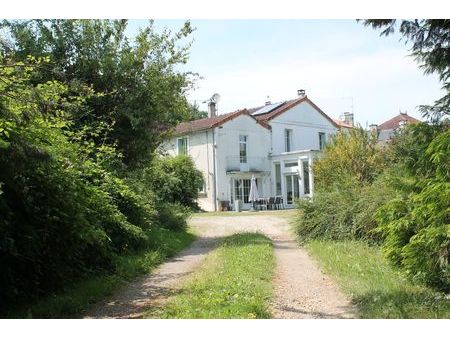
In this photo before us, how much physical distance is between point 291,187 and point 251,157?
140 inches

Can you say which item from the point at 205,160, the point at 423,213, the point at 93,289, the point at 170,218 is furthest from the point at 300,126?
the point at 93,289

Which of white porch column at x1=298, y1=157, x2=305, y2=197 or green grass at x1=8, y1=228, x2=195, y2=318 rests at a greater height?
white porch column at x1=298, y1=157, x2=305, y2=197

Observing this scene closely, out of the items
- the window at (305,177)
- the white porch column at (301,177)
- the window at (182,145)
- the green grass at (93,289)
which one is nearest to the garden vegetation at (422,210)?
the green grass at (93,289)

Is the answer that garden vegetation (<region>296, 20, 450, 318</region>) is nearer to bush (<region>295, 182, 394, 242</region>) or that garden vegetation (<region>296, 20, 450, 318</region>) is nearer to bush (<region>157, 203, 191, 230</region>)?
bush (<region>295, 182, 394, 242</region>)

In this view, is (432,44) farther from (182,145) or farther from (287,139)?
(287,139)

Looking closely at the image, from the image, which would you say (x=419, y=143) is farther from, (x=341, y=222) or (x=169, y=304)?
(x=341, y=222)

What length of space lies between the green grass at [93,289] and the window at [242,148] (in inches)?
878

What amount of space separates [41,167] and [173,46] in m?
10.9

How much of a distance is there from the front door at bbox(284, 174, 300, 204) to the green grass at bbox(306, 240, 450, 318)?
78.0 feet

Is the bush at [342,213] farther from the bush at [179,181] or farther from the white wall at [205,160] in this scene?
the white wall at [205,160]

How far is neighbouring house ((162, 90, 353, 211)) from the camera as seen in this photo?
1344 inches

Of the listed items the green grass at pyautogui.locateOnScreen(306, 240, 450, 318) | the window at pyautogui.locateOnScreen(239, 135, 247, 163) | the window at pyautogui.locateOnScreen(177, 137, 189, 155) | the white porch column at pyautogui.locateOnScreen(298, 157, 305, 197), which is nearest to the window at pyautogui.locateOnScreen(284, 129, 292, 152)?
the white porch column at pyautogui.locateOnScreen(298, 157, 305, 197)

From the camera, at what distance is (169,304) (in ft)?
23.1

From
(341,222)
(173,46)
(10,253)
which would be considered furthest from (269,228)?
(10,253)
